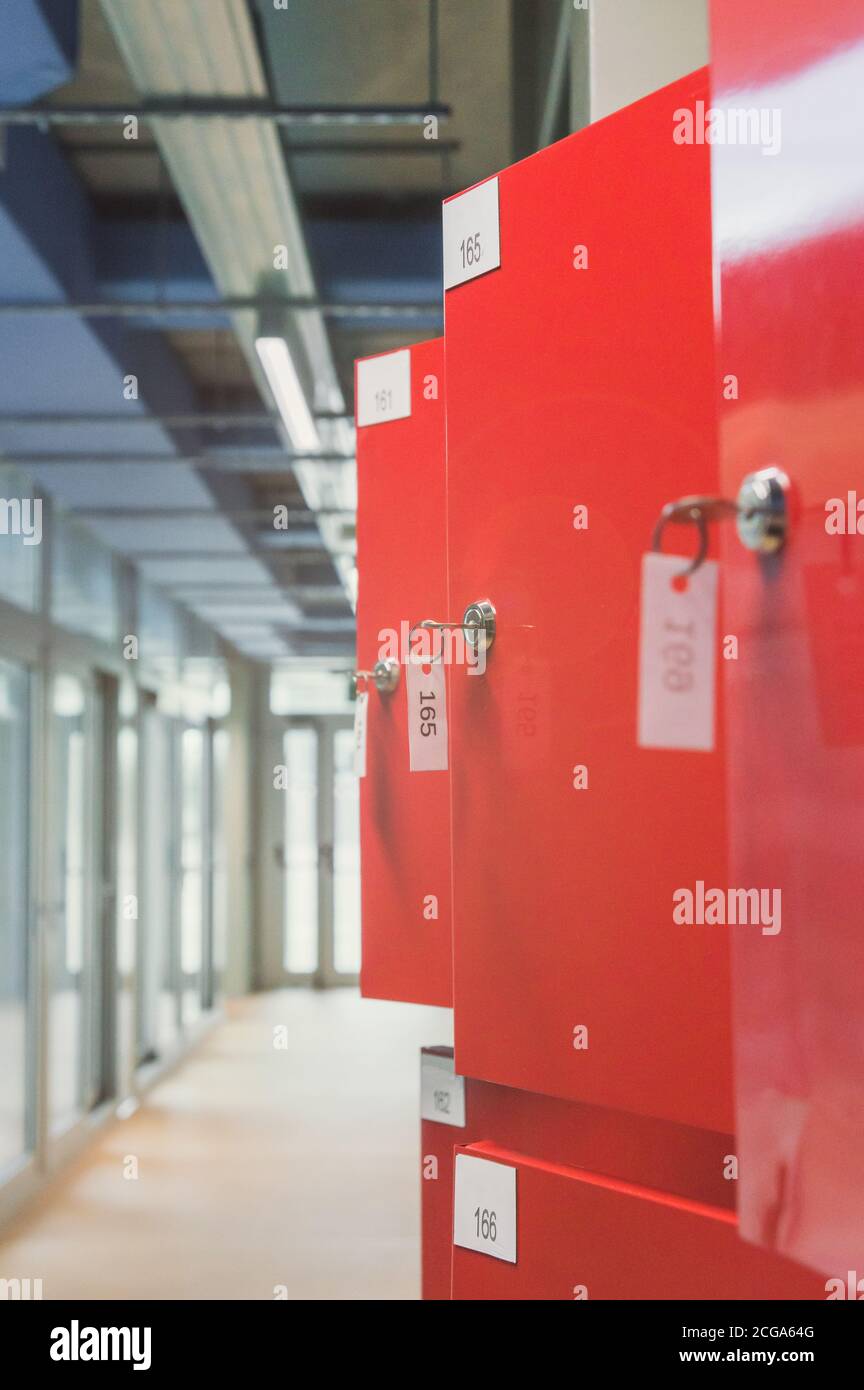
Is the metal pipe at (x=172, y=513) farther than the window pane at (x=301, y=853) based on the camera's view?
No

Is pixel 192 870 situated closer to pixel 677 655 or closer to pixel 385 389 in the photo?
pixel 385 389

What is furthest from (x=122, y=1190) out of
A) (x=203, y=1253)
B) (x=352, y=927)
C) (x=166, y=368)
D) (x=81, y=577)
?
(x=352, y=927)

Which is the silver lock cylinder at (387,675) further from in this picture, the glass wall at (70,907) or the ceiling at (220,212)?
the glass wall at (70,907)

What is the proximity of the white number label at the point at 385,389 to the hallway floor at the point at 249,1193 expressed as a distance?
3170 millimetres

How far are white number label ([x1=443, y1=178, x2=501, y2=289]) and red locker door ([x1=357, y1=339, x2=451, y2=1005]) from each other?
315mm

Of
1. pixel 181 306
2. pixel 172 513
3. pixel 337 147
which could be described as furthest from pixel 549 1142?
pixel 172 513

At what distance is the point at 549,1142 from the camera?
138 cm

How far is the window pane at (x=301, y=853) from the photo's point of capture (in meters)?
13.0

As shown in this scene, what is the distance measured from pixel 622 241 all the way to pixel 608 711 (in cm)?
45

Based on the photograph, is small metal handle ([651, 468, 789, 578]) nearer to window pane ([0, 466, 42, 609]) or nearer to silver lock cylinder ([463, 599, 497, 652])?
silver lock cylinder ([463, 599, 497, 652])

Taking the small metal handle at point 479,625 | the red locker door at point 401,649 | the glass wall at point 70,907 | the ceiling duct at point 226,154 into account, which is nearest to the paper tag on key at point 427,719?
the small metal handle at point 479,625

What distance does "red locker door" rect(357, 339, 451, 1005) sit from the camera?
171 centimetres

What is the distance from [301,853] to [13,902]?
753 cm

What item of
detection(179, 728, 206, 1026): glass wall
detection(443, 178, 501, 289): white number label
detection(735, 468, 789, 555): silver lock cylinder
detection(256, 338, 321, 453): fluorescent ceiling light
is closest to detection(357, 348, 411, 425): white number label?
detection(443, 178, 501, 289): white number label
